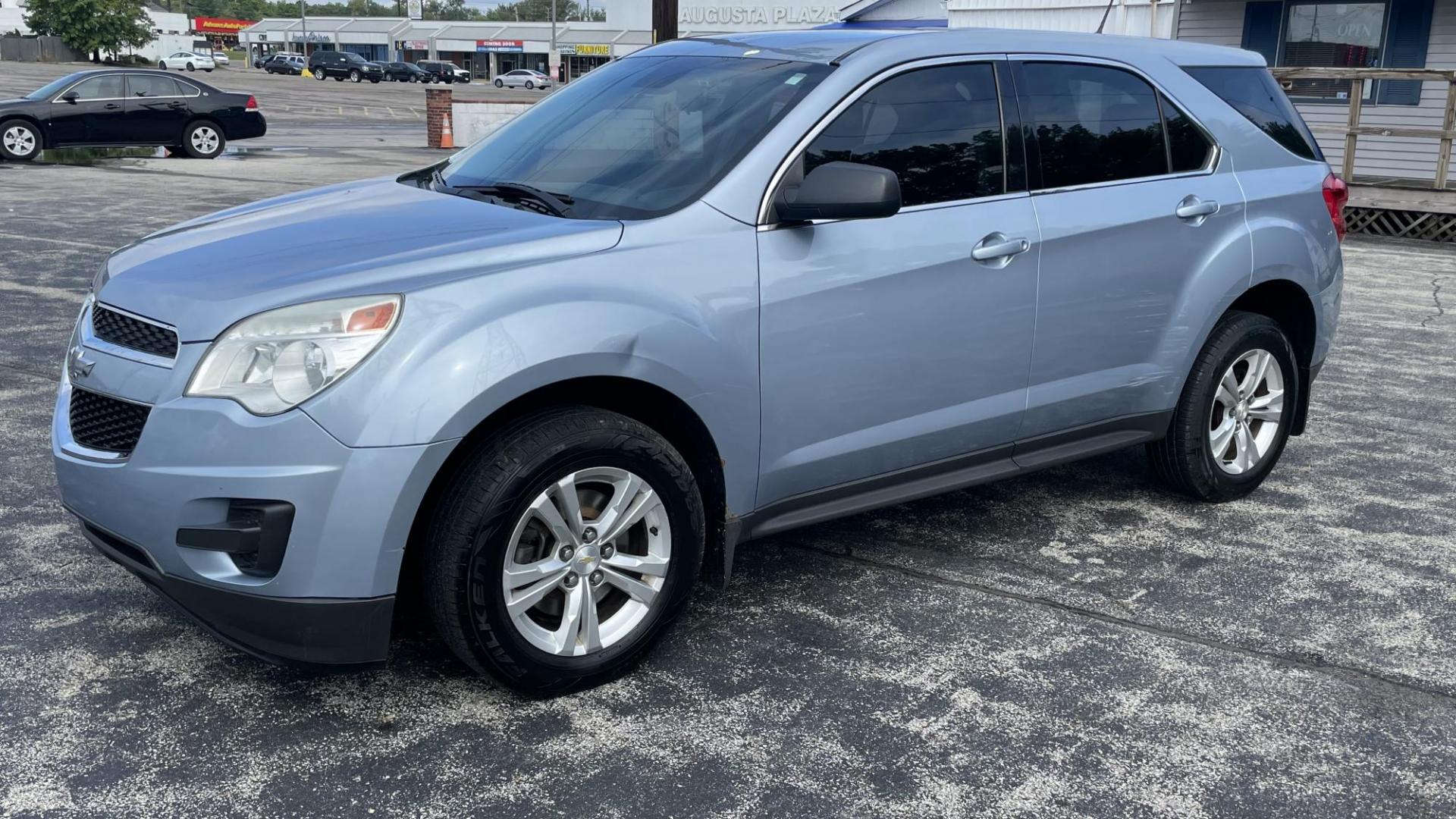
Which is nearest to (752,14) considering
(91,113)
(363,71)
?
(363,71)

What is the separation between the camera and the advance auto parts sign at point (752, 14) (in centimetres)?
5497

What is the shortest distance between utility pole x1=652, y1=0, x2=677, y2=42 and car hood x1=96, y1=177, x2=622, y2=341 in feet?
38.1

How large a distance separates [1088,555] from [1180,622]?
62 centimetres

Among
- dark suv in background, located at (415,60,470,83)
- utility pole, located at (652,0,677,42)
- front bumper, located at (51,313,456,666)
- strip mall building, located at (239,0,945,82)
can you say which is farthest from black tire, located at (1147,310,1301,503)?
dark suv in background, located at (415,60,470,83)

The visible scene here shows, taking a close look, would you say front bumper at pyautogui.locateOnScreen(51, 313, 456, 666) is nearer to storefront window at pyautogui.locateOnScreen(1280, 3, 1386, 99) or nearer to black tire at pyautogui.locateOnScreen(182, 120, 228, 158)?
storefront window at pyautogui.locateOnScreen(1280, 3, 1386, 99)

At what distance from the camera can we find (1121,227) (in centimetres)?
452

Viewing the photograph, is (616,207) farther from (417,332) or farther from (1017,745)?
(1017,745)

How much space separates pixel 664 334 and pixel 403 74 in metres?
76.4

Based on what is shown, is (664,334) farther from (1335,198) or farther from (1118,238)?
(1335,198)

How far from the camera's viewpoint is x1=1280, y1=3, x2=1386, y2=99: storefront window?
17.7 m

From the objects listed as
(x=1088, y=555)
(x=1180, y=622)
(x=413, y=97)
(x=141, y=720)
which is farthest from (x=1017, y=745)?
(x=413, y=97)

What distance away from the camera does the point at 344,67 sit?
73.2m

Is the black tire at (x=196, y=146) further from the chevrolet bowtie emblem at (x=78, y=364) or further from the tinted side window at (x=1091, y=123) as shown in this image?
the tinted side window at (x=1091, y=123)

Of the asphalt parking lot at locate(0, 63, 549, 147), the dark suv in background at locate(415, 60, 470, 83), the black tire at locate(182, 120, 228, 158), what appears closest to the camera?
the black tire at locate(182, 120, 228, 158)
